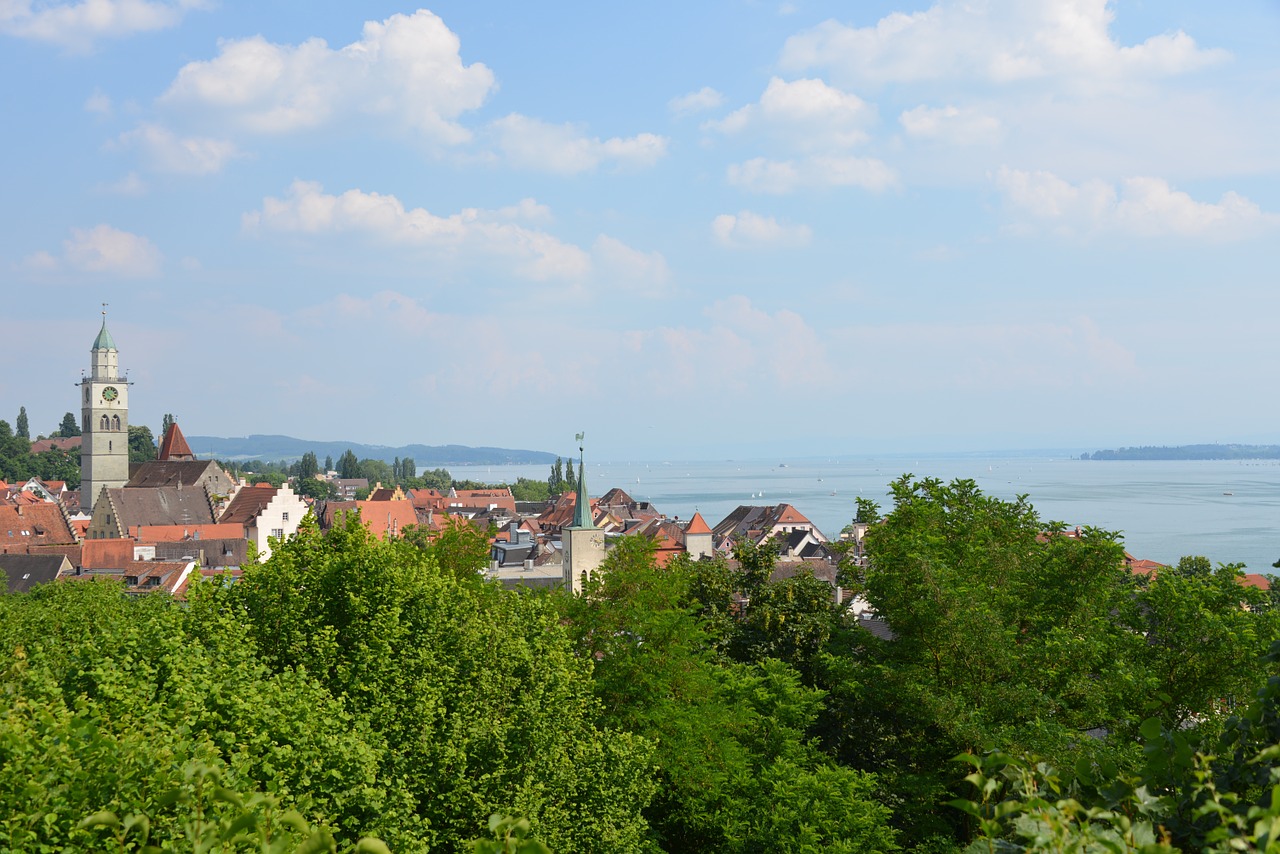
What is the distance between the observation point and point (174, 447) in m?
107

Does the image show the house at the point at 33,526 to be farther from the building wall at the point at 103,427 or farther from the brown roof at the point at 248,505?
the building wall at the point at 103,427

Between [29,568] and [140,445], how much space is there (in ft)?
393

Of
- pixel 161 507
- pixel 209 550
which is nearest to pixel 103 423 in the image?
pixel 161 507

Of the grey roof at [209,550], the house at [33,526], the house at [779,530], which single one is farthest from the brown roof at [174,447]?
the house at [779,530]

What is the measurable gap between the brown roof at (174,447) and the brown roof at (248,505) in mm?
21394

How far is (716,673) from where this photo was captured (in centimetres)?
2403

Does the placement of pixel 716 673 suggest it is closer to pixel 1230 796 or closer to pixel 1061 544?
pixel 1061 544

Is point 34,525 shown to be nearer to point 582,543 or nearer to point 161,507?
point 161,507

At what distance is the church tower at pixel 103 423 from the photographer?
105625 millimetres

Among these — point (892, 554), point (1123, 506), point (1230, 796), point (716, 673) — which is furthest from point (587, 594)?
point (1123, 506)

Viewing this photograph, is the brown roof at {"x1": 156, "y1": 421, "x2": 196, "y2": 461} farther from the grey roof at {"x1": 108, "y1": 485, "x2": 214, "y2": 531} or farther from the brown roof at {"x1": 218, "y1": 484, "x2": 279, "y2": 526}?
the brown roof at {"x1": 218, "y1": 484, "x2": 279, "y2": 526}

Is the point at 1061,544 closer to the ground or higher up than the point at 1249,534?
higher up

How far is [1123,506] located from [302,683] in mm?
174848

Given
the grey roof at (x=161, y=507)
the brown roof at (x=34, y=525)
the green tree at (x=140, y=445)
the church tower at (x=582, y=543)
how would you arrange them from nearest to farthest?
1. the church tower at (x=582, y=543)
2. the brown roof at (x=34, y=525)
3. the grey roof at (x=161, y=507)
4. the green tree at (x=140, y=445)
